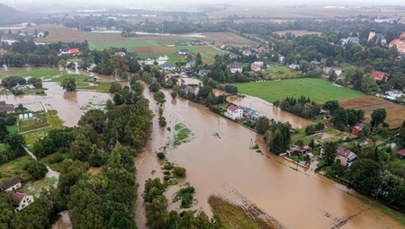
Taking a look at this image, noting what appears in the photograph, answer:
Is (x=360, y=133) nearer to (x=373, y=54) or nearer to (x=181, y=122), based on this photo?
(x=181, y=122)

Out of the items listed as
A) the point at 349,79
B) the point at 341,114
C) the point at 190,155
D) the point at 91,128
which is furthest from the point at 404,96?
the point at 91,128

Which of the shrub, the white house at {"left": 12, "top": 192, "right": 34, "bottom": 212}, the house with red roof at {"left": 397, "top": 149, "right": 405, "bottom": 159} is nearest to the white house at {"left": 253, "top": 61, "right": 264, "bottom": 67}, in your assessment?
the house with red roof at {"left": 397, "top": 149, "right": 405, "bottom": 159}

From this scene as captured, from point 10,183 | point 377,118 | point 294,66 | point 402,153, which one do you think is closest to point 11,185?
point 10,183

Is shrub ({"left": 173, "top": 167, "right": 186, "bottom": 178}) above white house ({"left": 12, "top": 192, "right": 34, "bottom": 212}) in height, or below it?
below

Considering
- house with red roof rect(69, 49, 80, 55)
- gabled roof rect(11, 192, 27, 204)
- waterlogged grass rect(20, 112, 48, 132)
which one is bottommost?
waterlogged grass rect(20, 112, 48, 132)

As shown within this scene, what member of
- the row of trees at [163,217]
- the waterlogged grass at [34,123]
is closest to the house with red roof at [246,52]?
the waterlogged grass at [34,123]

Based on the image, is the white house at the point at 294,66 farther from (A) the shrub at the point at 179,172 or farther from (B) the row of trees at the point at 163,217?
(B) the row of trees at the point at 163,217

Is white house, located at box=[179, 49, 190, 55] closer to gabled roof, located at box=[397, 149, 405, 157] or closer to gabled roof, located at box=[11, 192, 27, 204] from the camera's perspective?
gabled roof, located at box=[397, 149, 405, 157]
